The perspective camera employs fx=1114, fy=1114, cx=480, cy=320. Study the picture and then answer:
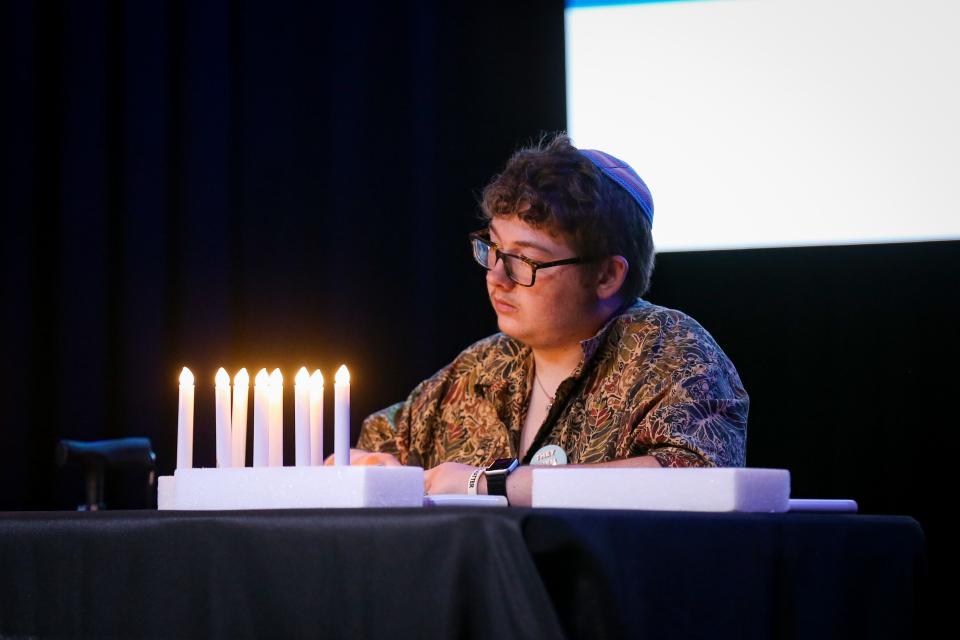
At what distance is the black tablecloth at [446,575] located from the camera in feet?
3.02

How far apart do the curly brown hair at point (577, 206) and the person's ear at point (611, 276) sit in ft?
0.05

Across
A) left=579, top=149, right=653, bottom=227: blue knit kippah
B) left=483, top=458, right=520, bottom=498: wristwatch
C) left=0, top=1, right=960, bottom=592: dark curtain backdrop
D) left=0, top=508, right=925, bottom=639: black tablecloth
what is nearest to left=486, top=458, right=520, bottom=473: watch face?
left=483, top=458, right=520, bottom=498: wristwatch

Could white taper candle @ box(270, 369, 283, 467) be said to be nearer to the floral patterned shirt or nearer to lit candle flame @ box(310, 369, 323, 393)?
lit candle flame @ box(310, 369, 323, 393)

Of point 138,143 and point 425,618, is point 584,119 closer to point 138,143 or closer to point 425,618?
point 138,143

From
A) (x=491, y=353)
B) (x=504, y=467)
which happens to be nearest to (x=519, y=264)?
(x=491, y=353)

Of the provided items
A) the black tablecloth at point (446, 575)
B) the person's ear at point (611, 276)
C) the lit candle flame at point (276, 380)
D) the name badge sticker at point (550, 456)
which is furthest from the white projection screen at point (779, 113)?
the lit candle flame at point (276, 380)

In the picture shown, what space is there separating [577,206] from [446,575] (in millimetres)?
1483

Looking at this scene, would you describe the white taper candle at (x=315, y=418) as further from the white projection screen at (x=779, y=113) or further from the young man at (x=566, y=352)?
the white projection screen at (x=779, y=113)

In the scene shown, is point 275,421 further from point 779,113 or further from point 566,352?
point 779,113

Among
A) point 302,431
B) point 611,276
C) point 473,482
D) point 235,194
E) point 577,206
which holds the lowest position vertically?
point 473,482

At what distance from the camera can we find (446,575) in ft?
3.04

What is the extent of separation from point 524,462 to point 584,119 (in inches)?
59.1

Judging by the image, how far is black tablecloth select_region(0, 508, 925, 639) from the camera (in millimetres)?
922

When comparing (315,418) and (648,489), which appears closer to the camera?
(648,489)
